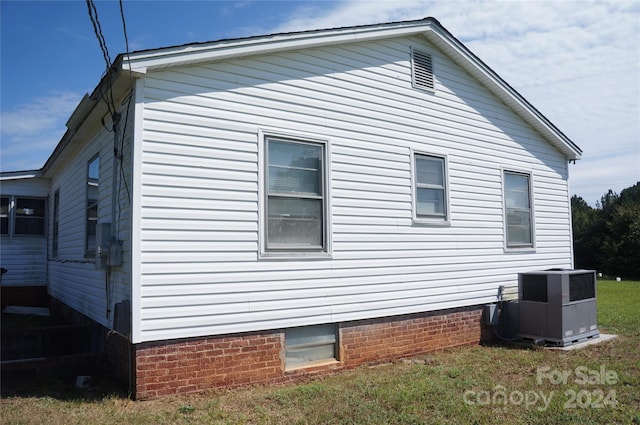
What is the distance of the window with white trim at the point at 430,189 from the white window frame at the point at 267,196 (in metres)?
1.85

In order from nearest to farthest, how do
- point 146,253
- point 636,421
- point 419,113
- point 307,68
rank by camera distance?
point 636,421 → point 146,253 → point 307,68 → point 419,113

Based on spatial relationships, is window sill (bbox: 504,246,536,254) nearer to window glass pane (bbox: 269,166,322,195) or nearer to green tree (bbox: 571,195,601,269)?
window glass pane (bbox: 269,166,322,195)

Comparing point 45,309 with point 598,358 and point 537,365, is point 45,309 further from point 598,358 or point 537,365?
point 598,358

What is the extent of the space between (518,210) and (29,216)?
11868 millimetres

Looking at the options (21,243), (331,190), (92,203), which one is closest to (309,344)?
(331,190)

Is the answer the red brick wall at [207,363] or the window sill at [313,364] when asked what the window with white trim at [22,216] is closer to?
the red brick wall at [207,363]

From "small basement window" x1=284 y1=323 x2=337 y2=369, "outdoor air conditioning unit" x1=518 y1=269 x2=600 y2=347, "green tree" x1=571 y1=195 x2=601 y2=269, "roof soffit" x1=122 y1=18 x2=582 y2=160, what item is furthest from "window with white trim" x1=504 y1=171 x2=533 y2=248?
"green tree" x1=571 y1=195 x2=601 y2=269

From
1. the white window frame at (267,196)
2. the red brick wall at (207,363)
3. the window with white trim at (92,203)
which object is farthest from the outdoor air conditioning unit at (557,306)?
the window with white trim at (92,203)

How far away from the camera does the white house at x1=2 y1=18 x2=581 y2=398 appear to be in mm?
6168

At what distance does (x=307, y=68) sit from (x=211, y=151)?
2.03 meters

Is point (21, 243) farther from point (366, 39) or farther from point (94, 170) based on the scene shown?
point (366, 39)

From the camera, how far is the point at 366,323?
25.8ft

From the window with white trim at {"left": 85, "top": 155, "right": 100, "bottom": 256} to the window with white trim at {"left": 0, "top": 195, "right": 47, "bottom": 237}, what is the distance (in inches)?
230

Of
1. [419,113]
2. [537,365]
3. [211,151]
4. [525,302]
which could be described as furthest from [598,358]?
[211,151]
